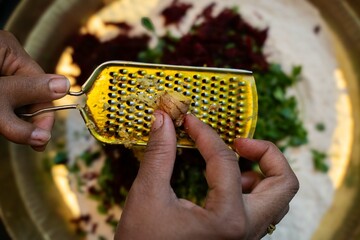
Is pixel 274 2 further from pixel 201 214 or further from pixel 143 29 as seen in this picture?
pixel 201 214

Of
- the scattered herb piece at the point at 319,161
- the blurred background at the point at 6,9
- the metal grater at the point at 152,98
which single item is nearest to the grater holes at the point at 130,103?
the metal grater at the point at 152,98

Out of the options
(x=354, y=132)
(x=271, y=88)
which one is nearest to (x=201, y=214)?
(x=271, y=88)

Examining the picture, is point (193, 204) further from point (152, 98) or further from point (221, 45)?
point (221, 45)

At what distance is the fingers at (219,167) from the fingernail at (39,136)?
450 millimetres

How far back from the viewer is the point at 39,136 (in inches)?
43.4

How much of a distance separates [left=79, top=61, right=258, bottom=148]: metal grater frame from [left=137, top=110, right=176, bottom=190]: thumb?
0.71ft

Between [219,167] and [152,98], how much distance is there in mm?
352

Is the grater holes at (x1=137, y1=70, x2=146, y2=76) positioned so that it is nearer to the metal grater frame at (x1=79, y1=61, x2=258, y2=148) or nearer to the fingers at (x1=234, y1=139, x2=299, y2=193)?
the metal grater frame at (x1=79, y1=61, x2=258, y2=148)

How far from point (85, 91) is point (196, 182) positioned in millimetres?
545

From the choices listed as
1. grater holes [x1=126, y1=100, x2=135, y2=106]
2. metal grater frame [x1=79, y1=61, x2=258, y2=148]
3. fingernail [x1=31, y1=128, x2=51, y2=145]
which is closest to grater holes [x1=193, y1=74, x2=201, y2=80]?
metal grater frame [x1=79, y1=61, x2=258, y2=148]

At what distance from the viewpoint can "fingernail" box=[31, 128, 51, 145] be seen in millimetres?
1101

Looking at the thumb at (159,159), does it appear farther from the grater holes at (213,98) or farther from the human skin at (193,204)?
the grater holes at (213,98)

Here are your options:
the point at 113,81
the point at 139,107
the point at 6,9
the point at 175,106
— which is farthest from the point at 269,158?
the point at 6,9

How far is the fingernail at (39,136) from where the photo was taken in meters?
1.10
